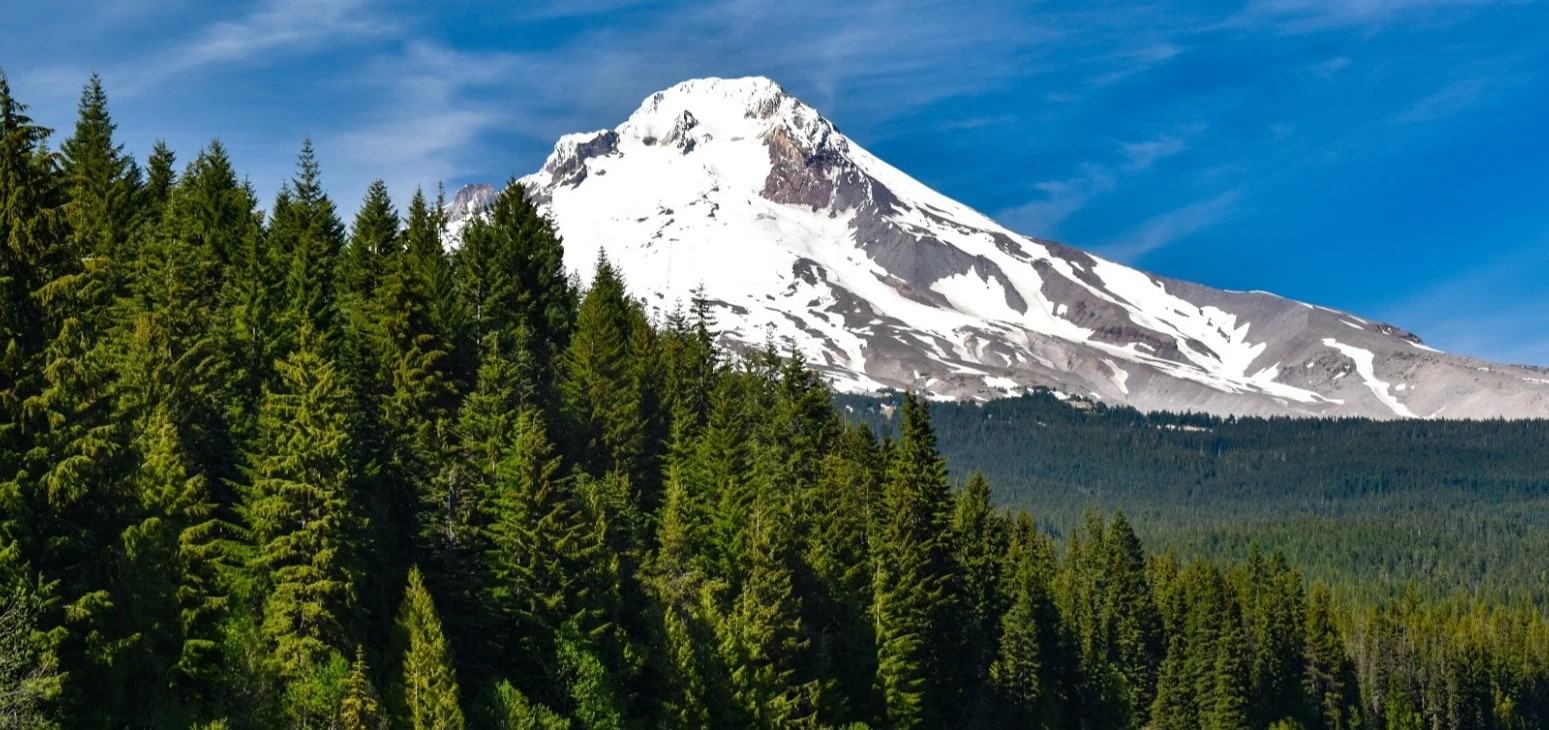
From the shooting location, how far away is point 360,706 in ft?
125

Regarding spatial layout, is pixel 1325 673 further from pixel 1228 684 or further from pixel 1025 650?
pixel 1025 650

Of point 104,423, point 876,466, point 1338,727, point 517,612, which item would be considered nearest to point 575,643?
point 517,612

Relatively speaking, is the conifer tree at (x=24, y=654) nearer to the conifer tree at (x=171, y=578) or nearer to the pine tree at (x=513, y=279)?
the conifer tree at (x=171, y=578)

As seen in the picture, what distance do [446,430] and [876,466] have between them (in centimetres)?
2920

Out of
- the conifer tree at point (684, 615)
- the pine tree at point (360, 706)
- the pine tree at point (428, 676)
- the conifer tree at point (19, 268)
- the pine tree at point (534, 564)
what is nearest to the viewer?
the conifer tree at point (19, 268)

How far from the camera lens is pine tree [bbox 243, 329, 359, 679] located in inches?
1531

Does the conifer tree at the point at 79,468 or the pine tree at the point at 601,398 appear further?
the pine tree at the point at 601,398

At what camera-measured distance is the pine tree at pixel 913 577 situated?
63.0 m

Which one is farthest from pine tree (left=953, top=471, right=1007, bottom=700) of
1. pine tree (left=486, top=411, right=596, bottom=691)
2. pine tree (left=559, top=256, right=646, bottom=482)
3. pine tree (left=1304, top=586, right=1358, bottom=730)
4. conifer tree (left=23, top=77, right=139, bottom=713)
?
conifer tree (left=23, top=77, right=139, bottom=713)

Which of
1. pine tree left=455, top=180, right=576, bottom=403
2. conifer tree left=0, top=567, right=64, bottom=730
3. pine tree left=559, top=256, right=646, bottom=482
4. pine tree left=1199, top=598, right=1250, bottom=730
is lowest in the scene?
pine tree left=1199, top=598, right=1250, bottom=730

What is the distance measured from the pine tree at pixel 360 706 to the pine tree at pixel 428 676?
1.41m

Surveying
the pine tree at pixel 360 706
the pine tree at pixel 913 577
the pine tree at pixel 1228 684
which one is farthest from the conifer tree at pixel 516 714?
the pine tree at pixel 1228 684

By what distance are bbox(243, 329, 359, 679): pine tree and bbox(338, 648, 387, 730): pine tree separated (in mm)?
1257

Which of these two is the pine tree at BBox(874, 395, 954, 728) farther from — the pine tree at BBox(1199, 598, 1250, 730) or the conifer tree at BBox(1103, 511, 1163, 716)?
the conifer tree at BBox(1103, 511, 1163, 716)
